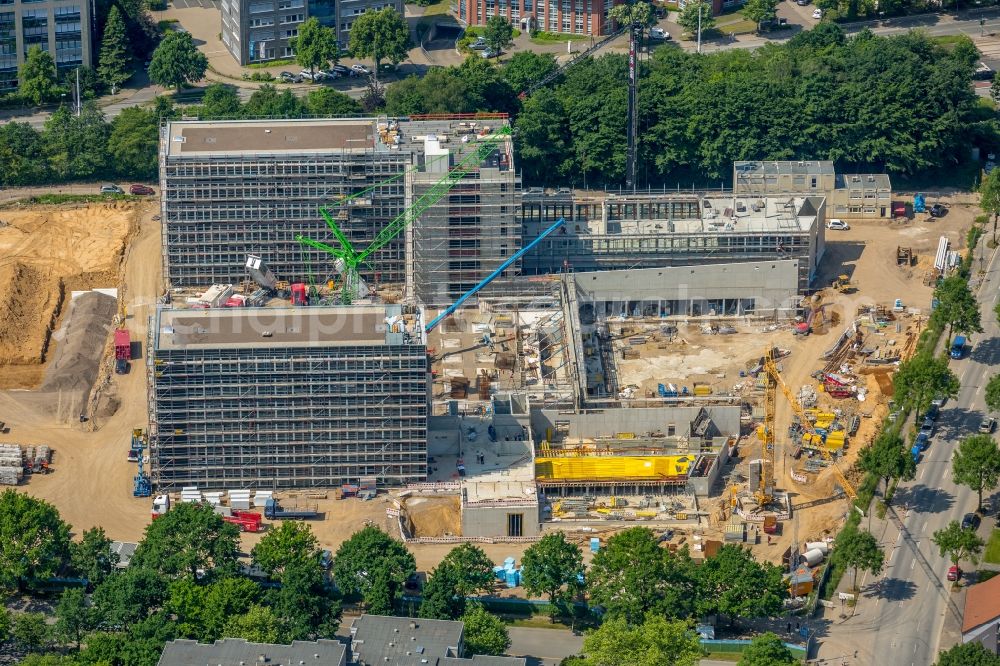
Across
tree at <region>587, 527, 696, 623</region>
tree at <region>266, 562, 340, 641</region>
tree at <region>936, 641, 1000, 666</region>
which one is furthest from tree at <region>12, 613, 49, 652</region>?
tree at <region>936, 641, 1000, 666</region>

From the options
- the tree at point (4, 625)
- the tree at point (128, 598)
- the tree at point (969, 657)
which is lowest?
the tree at point (969, 657)

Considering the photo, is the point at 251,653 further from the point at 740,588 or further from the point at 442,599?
the point at 740,588

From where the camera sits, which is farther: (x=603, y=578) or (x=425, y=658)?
(x=603, y=578)

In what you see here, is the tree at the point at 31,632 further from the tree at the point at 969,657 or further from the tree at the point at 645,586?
the tree at the point at 969,657

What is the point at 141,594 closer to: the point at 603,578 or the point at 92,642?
the point at 92,642

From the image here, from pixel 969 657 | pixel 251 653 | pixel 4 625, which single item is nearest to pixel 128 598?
pixel 4 625

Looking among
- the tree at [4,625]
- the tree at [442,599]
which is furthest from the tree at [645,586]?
the tree at [4,625]

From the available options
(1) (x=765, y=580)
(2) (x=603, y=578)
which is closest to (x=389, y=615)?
(2) (x=603, y=578)
